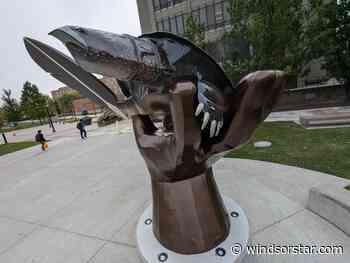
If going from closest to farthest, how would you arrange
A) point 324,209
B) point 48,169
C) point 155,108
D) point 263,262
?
point 155,108 < point 263,262 < point 324,209 < point 48,169

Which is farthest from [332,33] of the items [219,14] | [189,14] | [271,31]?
[189,14]

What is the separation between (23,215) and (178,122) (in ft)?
14.4

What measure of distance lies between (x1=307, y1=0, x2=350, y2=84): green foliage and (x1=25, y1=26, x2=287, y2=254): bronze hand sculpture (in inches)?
486

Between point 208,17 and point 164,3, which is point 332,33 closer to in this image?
point 208,17

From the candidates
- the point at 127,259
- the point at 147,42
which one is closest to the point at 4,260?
the point at 127,259

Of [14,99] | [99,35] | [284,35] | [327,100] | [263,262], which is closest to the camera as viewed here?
[99,35]

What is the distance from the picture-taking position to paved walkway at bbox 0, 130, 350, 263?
265cm

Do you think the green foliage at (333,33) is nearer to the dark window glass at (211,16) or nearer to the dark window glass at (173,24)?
the dark window glass at (211,16)

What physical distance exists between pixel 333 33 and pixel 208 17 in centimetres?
1135

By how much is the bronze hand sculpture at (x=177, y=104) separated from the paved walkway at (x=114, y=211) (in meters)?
0.76

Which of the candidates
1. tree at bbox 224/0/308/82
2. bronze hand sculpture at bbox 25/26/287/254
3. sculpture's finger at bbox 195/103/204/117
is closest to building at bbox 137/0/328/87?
tree at bbox 224/0/308/82

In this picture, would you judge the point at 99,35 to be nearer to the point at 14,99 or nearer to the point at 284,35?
the point at 284,35

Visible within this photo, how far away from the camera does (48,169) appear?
23.1 feet

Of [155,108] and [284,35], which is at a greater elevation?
[284,35]
